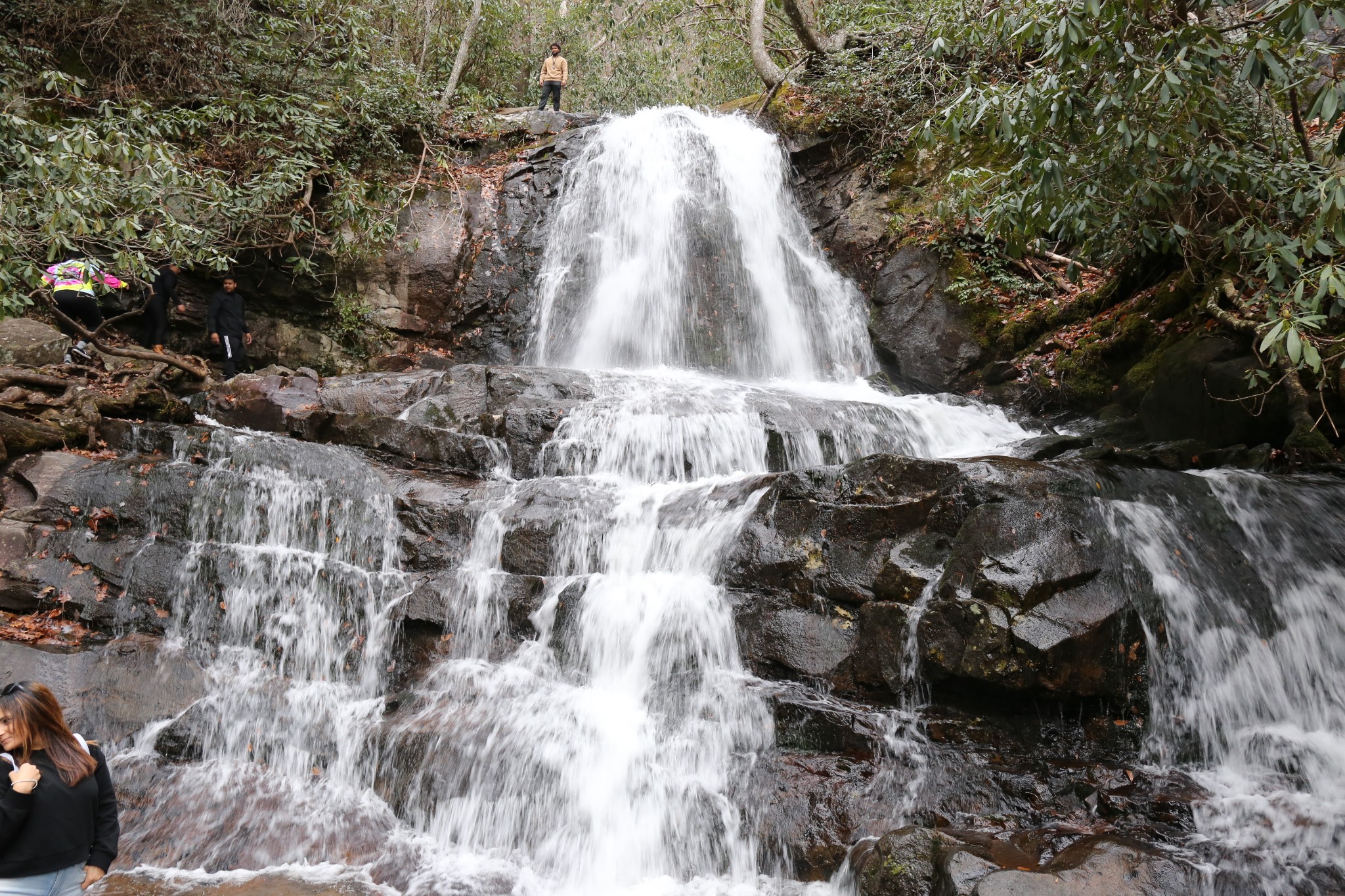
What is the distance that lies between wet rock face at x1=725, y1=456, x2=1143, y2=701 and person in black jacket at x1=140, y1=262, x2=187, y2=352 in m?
9.01

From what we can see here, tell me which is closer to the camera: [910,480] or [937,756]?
[937,756]

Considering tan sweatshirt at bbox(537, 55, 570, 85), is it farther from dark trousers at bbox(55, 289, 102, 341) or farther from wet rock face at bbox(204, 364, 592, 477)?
dark trousers at bbox(55, 289, 102, 341)

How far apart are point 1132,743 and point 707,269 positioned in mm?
9497

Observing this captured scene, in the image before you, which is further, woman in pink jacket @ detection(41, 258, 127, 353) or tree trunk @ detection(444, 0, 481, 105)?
tree trunk @ detection(444, 0, 481, 105)

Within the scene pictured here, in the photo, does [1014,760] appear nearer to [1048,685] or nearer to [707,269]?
[1048,685]

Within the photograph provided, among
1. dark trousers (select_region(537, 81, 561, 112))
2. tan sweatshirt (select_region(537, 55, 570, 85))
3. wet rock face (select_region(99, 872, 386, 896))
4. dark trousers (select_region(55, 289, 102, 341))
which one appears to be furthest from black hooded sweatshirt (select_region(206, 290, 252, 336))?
tan sweatshirt (select_region(537, 55, 570, 85))

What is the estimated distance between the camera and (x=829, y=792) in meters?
4.72

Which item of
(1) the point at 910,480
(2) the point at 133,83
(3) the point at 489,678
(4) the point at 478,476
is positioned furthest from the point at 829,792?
(2) the point at 133,83

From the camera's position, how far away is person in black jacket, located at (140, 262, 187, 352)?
10.3 metres

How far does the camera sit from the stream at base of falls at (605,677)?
4.62m

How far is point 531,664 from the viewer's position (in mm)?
6012

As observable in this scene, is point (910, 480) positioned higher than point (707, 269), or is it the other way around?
point (707, 269)

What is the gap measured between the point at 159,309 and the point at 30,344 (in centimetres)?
212

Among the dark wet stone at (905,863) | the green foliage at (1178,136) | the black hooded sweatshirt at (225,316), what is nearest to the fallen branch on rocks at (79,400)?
the black hooded sweatshirt at (225,316)
